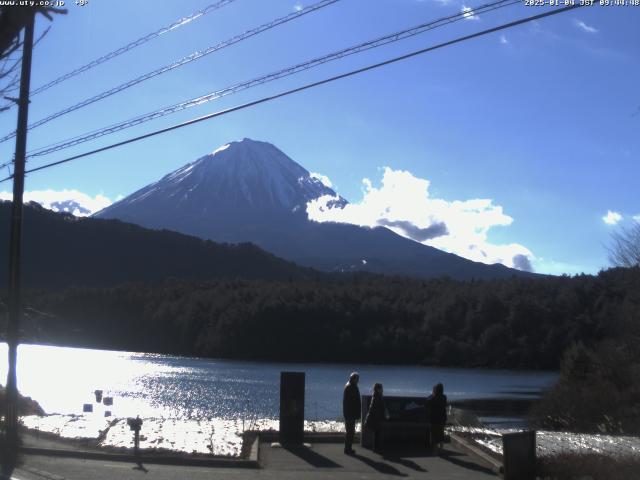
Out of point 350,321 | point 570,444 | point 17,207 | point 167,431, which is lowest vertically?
point 167,431

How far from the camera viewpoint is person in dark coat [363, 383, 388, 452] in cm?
1446

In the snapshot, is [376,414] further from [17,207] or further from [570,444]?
[17,207]

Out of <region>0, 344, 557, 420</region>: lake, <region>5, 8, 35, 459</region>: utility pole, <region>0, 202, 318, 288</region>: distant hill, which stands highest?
<region>0, 202, 318, 288</region>: distant hill

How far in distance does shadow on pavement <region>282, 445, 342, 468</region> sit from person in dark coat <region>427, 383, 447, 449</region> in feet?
7.01

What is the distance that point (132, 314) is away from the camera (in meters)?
112

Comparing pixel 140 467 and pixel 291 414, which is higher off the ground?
pixel 291 414

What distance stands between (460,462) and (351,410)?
2.03 m

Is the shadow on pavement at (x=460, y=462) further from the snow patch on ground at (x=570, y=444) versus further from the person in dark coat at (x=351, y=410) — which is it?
the person in dark coat at (x=351, y=410)

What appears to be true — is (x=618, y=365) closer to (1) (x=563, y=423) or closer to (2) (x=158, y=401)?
(1) (x=563, y=423)

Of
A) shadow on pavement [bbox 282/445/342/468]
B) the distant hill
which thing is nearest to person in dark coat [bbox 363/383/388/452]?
shadow on pavement [bbox 282/445/342/468]

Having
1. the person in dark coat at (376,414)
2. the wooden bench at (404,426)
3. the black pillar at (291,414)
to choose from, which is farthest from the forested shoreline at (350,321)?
the black pillar at (291,414)

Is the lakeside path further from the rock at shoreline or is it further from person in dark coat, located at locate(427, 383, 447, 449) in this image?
the rock at shoreline

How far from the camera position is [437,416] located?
577 inches

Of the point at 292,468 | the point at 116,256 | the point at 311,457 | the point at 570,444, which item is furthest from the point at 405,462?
the point at 116,256
